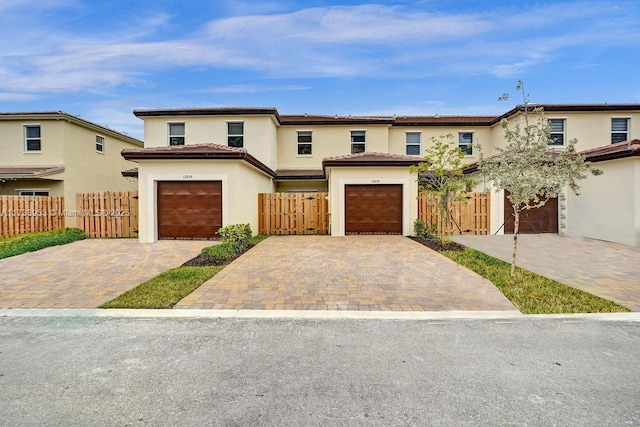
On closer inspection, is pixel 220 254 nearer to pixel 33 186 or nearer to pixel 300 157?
pixel 300 157

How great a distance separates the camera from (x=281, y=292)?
21.6ft

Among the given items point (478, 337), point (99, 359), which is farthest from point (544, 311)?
point (99, 359)

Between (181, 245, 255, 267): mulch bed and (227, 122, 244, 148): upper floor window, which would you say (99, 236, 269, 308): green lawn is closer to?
(181, 245, 255, 267): mulch bed

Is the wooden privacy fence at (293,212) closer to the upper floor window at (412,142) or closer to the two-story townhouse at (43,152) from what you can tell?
the upper floor window at (412,142)

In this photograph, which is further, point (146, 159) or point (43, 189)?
point (43, 189)

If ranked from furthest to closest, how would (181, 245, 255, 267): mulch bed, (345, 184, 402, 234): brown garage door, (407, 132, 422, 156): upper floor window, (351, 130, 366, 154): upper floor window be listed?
(407, 132, 422, 156): upper floor window < (351, 130, 366, 154): upper floor window < (345, 184, 402, 234): brown garage door < (181, 245, 255, 267): mulch bed

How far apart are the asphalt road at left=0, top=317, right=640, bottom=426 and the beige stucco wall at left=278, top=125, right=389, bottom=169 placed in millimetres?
17261

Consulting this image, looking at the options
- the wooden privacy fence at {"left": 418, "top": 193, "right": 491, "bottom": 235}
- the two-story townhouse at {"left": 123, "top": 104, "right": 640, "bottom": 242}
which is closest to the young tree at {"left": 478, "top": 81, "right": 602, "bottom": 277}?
the two-story townhouse at {"left": 123, "top": 104, "right": 640, "bottom": 242}

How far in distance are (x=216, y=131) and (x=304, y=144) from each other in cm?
540

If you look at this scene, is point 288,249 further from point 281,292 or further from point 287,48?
point 287,48

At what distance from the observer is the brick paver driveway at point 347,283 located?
19.4ft

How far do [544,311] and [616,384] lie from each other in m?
2.30

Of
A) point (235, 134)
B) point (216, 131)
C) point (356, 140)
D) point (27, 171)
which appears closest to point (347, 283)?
point (235, 134)

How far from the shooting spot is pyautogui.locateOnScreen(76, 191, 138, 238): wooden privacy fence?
49.9 ft
